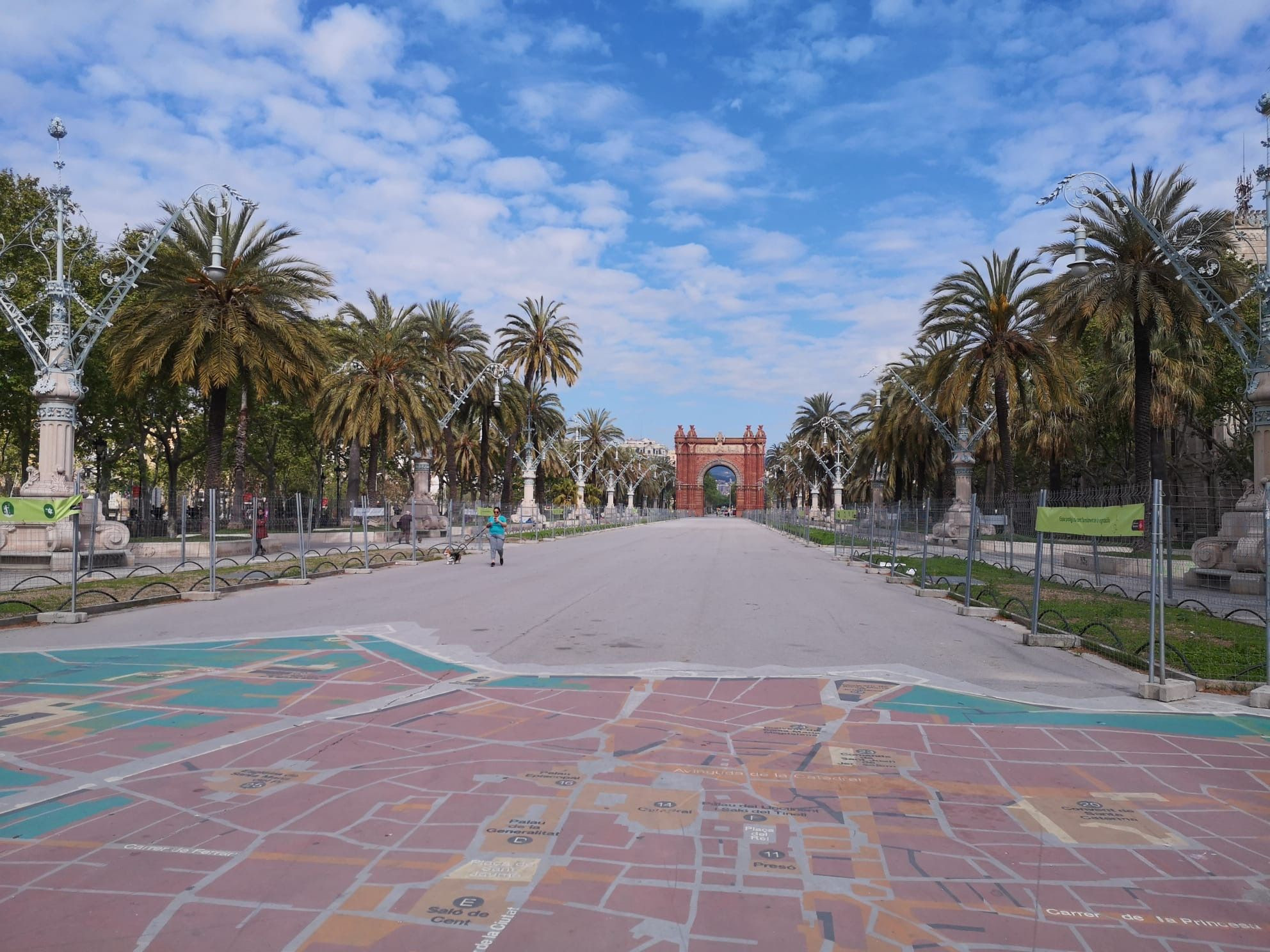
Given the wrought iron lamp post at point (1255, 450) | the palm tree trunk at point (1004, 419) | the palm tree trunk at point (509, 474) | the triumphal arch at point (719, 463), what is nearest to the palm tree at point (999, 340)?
the palm tree trunk at point (1004, 419)

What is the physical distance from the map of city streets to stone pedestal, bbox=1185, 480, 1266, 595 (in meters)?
10.7

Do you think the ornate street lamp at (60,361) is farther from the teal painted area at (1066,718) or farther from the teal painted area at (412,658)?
the teal painted area at (1066,718)

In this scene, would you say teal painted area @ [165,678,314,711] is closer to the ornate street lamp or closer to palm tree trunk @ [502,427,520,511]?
the ornate street lamp

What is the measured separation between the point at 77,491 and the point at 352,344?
23.2 metres

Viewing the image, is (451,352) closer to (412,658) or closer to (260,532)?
(260,532)

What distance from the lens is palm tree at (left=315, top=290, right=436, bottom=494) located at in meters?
36.5

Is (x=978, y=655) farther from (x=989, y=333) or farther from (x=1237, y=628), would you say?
(x=989, y=333)

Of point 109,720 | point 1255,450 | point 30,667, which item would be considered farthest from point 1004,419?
point 109,720

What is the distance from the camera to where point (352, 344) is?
122ft

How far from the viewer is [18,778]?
548 cm

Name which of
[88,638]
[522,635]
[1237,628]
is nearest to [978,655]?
[1237,628]

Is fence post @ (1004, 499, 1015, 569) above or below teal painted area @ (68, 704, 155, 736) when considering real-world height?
above

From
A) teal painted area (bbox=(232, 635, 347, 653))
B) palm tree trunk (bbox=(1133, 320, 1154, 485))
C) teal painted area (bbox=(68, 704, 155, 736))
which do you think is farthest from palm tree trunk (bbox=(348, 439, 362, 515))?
teal painted area (bbox=(68, 704, 155, 736))

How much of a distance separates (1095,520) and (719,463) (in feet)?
513
